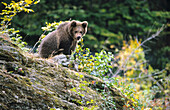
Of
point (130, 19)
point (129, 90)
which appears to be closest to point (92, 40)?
point (130, 19)

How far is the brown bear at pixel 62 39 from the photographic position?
525 cm

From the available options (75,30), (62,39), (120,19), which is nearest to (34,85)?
(62,39)

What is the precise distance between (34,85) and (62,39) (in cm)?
230

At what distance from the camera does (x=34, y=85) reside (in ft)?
10.9

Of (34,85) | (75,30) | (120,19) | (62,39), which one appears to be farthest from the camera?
(120,19)

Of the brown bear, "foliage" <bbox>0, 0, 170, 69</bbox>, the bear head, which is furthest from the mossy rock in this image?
"foliage" <bbox>0, 0, 170, 69</bbox>

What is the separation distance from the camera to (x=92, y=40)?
17.8 meters

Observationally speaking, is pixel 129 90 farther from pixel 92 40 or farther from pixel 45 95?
pixel 92 40

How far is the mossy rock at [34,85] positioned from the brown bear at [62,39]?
40.6 inches

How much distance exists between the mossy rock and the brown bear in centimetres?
103

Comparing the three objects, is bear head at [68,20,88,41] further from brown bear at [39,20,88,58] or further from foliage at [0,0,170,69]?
foliage at [0,0,170,69]

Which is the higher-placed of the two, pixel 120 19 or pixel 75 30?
pixel 75 30

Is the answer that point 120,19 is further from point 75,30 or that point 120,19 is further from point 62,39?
point 62,39

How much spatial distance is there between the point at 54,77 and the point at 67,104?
652mm
